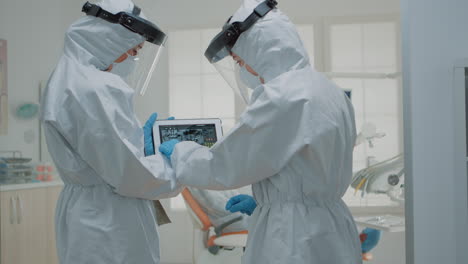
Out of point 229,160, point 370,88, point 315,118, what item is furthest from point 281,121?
point 370,88

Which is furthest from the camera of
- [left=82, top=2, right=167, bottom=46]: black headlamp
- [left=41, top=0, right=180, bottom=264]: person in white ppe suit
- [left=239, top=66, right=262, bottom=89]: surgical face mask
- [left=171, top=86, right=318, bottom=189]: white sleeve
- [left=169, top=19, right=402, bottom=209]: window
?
[left=169, top=19, right=402, bottom=209]: window

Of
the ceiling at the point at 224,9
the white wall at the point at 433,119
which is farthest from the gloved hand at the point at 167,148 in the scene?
the ceiling at the point at 224,9

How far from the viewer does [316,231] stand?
1502 millimetres

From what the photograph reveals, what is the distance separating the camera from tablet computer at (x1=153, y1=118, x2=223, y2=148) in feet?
6.57

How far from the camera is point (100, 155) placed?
1.58m

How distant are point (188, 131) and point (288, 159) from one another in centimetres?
68

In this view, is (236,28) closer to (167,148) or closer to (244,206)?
(167,148)

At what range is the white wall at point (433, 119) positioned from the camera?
1815 mm

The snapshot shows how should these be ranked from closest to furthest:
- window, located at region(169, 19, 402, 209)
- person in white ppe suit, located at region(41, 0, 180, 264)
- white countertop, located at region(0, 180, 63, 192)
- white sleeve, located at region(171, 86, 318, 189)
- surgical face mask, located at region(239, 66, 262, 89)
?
white sleeve, located at region(171, 86, 318, 189) → person in white ppe suit, located at region(41, 0, 180, 264) → surgical face mask, located at region(239, 66, 262, 89) → white countertop, located at region(0, 180, 63, 192) → window, located at region(169, 19, 402, 209)

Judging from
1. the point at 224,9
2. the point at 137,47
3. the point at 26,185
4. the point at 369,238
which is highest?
the point at 224,9

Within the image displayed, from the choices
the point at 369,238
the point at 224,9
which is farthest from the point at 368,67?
the point at 369,238

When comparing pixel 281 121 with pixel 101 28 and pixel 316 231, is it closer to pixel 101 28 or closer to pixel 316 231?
pixel 316 231

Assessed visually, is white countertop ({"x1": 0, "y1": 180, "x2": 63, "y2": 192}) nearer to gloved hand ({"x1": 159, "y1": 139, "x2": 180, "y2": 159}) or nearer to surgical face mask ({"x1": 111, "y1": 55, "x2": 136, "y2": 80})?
surgical face mask ({"x1": 111, "y1": 55, "x2": 136, "y2": 80})

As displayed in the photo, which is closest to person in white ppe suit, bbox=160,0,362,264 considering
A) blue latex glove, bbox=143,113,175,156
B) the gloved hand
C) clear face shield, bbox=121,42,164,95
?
the gloved hand
